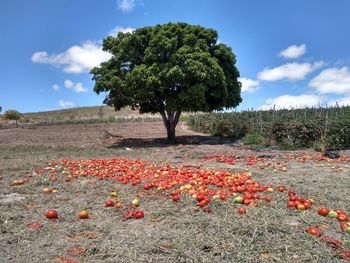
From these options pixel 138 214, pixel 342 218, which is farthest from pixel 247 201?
pixel 138 214

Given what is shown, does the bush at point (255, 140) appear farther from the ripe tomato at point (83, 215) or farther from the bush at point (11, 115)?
the bush at point (11, 115)

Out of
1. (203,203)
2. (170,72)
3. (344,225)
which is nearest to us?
(344,225)

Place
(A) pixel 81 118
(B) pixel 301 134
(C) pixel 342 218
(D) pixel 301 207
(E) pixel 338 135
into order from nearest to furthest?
1. (C) pixel 342 218
2. (D) pixel 301 207
3. (E) pixel 338 135
4. (B) pixel 301 134
5. (A) pixel 81 118

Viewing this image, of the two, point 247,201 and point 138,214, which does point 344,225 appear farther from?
point 138,214

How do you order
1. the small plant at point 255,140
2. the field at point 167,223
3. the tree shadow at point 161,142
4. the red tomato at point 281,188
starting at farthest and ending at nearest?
the tree shadow at point 161,142
the small plant at point 255,140
the red tomato at point 281,188
the field at point 167,223

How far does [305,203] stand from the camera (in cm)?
571

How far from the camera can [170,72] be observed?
1856 centimetres

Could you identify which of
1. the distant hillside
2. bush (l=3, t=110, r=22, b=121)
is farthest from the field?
bush (l=3, t=110, r=22, b=121)

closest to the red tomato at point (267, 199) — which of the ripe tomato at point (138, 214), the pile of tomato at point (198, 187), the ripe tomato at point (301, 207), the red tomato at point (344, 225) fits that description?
the pile of tomato at point (198, 187)

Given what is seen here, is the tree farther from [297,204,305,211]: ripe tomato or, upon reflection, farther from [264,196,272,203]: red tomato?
[297,204,305,211]: ripe tomato

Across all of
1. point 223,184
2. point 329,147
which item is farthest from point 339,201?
point 329,147

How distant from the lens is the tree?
19.1m

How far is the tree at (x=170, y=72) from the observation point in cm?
1911

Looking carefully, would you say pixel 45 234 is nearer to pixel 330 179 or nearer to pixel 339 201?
pixel 339 201
